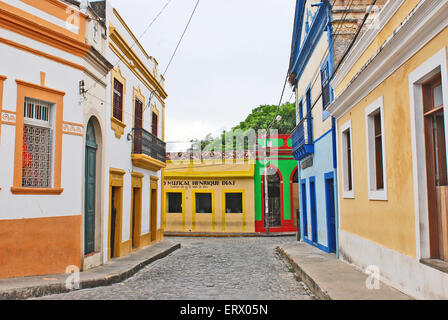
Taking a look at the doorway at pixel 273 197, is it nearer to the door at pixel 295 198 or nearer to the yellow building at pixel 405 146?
the door at pixel 295 198

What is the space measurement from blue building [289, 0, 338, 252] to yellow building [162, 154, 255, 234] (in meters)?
5.73

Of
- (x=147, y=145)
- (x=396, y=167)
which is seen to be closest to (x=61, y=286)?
(x=396, y=167)

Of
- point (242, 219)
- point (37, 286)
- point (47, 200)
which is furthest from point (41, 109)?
point (242, 219)

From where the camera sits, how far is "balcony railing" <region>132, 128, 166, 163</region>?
1250 centimetres

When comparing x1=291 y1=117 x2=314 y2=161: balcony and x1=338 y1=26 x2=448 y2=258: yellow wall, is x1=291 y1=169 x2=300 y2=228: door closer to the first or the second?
x1=291 y1=117 x2=314 y2=161: balcony

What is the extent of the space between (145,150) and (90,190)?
12.3ft

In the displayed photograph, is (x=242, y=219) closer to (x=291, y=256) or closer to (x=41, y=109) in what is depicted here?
(x=291, y=256)

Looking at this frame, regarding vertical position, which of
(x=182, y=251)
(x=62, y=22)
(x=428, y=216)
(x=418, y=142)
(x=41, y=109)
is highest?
(x=62, y=22)

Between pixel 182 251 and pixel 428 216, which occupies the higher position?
pixel 428 216

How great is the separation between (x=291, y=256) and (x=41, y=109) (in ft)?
23.1

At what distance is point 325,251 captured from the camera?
11703 mm

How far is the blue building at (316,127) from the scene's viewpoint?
10.8 metres

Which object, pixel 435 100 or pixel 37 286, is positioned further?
pixel 37 286

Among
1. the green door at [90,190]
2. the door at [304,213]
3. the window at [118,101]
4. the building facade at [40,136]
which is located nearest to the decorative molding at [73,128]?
the building facade at [40,136]
